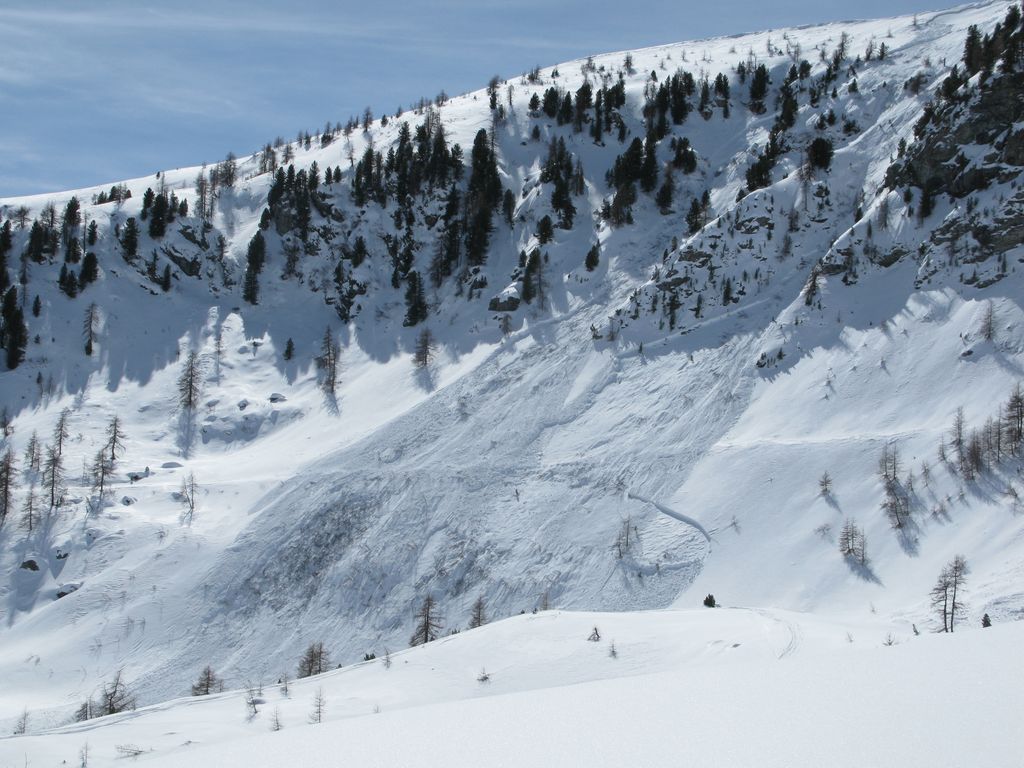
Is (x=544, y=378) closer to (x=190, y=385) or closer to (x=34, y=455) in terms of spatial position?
(x=190, y=385)

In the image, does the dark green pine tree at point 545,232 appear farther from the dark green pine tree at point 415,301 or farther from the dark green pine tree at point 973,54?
the dark green pine tree at point 973,54

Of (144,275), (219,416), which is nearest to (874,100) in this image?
(219,416)

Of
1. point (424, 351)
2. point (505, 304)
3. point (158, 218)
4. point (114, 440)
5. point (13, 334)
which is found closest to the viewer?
point (114, 440)

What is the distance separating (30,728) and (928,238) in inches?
2721

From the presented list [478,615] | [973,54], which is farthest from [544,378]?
[973,54]

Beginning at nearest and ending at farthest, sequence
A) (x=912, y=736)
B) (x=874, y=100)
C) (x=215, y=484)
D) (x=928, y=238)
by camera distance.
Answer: (x=912, y=736) → (x=928, y=238) → (x=215, y=484) → (x=874, y=100)

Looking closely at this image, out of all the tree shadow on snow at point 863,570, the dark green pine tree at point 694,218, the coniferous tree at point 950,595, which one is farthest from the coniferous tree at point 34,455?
the coniferous tree at point 950,595

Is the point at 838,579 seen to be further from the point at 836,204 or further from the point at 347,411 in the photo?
the point at 347,411

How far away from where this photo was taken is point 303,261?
313ft

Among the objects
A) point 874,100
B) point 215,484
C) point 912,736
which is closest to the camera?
point 912,736

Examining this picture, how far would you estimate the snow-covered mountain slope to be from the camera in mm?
44469

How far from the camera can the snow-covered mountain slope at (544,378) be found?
44469 millimetres

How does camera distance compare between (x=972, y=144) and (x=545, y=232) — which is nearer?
(x=972, y=144)

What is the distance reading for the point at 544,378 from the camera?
6506 cm
